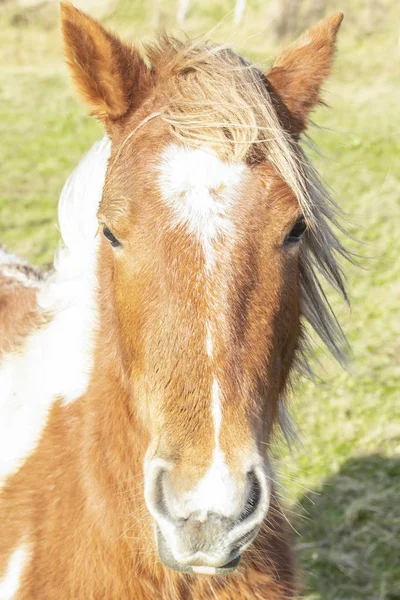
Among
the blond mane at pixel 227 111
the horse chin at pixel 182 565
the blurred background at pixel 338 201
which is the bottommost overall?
the blurred background at pixel 338 201

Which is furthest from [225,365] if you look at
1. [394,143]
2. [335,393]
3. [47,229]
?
[394,143]

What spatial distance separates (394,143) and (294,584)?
7.87 m

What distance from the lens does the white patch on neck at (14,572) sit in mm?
2184

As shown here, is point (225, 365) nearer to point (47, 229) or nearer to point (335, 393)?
point (335, 393)

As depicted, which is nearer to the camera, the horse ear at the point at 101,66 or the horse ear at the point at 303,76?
the horse ear at the point at 101,66

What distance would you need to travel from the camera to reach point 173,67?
2111 mm

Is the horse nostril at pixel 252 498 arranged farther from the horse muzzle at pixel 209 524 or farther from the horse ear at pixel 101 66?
the horse ear at pixel 101 66

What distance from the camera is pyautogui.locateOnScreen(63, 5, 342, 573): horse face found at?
66.1 inches

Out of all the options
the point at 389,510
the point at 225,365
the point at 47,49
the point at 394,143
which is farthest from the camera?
the point at 47,49

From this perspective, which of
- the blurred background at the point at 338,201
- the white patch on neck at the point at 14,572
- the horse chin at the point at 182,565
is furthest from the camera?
the blurred background at the point at 338,201

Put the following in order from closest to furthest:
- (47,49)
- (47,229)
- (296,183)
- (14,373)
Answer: (296,183), (14,373), (47,229), (47,49)

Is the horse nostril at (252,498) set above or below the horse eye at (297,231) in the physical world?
below

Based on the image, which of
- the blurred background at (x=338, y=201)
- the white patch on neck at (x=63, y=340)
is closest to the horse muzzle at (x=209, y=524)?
the blurred background at (x=338, y=201)

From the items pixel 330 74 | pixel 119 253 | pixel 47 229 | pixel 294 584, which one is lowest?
pixel 47 229
